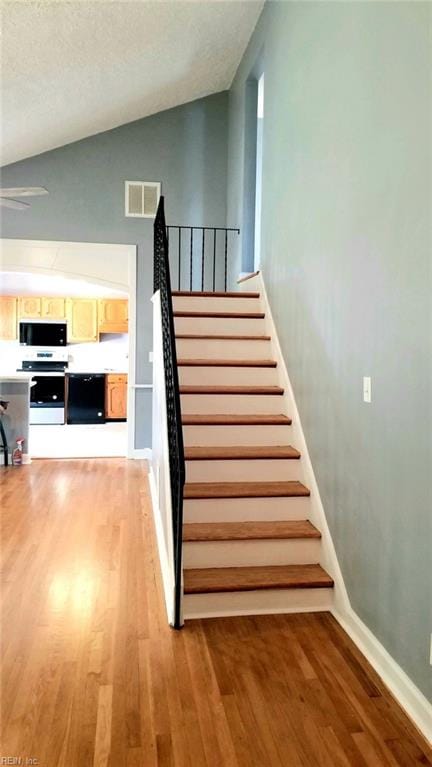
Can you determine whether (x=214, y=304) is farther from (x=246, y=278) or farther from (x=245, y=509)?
(x=245, y=509)

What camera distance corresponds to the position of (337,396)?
2613 millimetres

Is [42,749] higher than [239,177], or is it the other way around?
[239,177]

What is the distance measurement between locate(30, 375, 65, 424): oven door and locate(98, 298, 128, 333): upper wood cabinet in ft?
4.29

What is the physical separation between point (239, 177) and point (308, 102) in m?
2.41

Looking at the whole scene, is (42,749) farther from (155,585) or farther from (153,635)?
(155,585)

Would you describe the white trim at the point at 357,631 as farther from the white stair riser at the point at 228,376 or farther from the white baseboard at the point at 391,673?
the white stair riser at the point at 228,376

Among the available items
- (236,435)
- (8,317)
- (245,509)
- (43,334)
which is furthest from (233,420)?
(8,317)

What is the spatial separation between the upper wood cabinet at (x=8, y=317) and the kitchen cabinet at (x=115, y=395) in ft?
6.70

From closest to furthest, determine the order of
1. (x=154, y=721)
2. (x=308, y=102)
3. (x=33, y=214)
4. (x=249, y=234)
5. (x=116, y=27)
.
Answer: (x=154, y=721) → (x=308, y=102) → (x=116, y=27) → (x=249, y=234) → (x=33, y=214)

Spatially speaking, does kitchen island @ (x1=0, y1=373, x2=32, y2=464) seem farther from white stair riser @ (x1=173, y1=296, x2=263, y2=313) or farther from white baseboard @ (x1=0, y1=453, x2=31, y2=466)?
white stair riser @ (x1=173, y1=296, x2=263, y2=313)

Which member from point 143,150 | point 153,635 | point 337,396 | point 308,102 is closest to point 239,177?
point 143,150

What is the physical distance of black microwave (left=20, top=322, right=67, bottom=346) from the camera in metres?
9.38

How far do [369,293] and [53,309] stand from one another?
27.3 ft

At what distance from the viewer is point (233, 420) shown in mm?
3305
